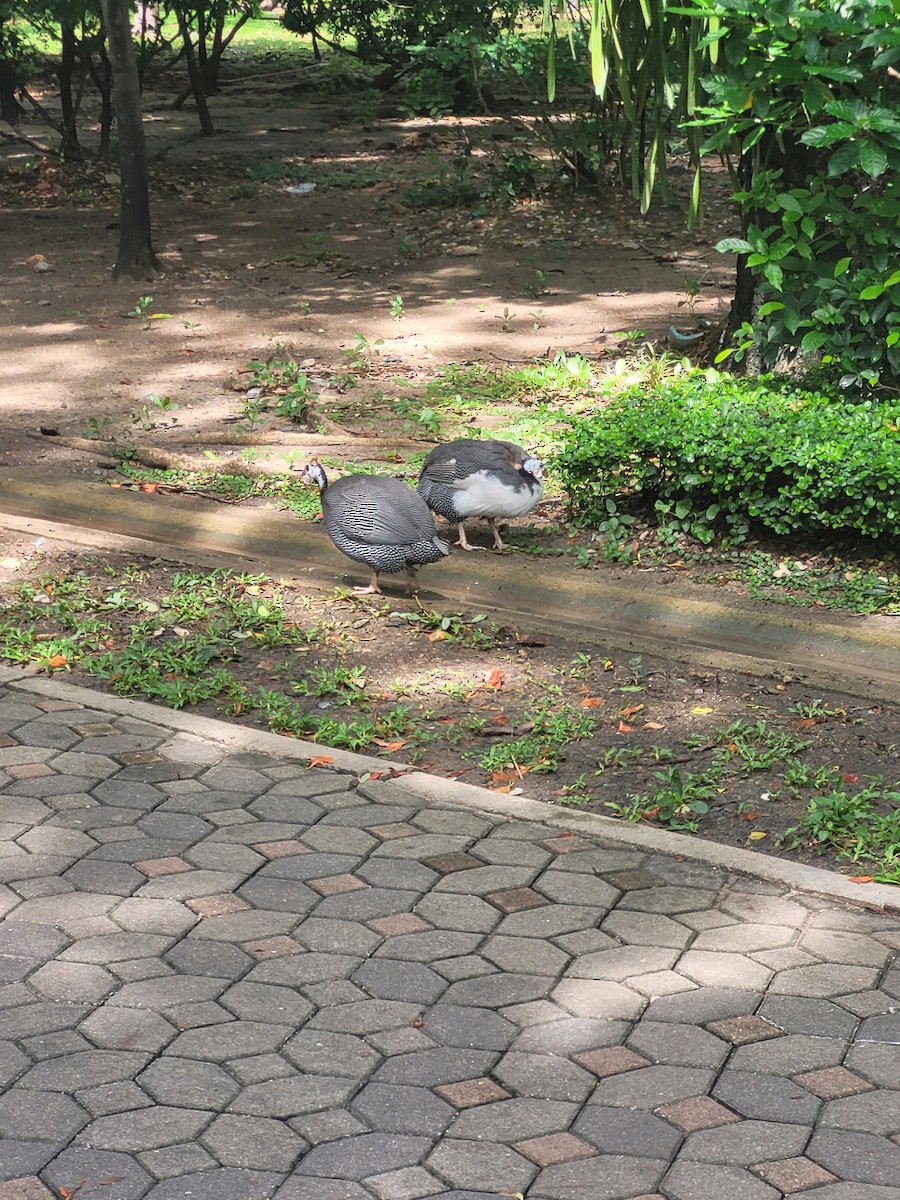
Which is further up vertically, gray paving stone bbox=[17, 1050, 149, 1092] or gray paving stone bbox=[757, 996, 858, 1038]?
gray paving stone bbox=[17, 1050, 149, 1092]

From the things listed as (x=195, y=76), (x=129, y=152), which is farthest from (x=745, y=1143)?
(x=195, y=76)

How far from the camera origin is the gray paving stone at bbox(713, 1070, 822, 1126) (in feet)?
9.99

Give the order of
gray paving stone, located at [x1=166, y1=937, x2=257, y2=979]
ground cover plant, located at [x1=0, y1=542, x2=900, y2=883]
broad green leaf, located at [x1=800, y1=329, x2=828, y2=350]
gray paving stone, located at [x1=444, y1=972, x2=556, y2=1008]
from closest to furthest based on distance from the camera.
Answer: gray paving stone, located at [x1=444, y1=972, x2=556, y2=1008] → gray paving stone, located at [x1=166, y1=937, x2=257, y2=979] → ground cover plant, located at [x1=0, y1=542, x2=900, y2=883] → broad green leaf, located at [x1=800, y1=329, x2=828, y2=350]

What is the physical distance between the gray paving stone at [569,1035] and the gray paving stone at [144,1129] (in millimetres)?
771

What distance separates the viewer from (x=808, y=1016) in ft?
11.2

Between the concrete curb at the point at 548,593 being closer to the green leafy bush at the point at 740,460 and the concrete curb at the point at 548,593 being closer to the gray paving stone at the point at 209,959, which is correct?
the green leafy bush at the point at 740,460

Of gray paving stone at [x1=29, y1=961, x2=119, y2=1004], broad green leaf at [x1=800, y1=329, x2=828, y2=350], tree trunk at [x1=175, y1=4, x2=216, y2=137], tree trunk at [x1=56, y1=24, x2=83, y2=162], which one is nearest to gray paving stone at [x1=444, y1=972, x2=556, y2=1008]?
gray paving stone at [x1=29, y1=961, x2=119, y2=1004]

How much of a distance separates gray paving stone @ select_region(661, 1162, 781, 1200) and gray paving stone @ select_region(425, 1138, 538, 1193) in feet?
0.95

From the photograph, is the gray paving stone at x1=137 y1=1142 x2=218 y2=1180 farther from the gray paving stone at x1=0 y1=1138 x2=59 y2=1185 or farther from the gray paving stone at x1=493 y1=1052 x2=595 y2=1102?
the gray paving stone at x1=493 y1=1052 x2=595 y2=1102

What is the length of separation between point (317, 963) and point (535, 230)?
442 inches

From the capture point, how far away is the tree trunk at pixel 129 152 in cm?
1136

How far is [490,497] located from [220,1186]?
12.8 feet

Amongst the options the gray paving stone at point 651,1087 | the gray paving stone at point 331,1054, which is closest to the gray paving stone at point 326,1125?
the gray paving stone at point 331,1054

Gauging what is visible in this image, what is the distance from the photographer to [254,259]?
13.1m
